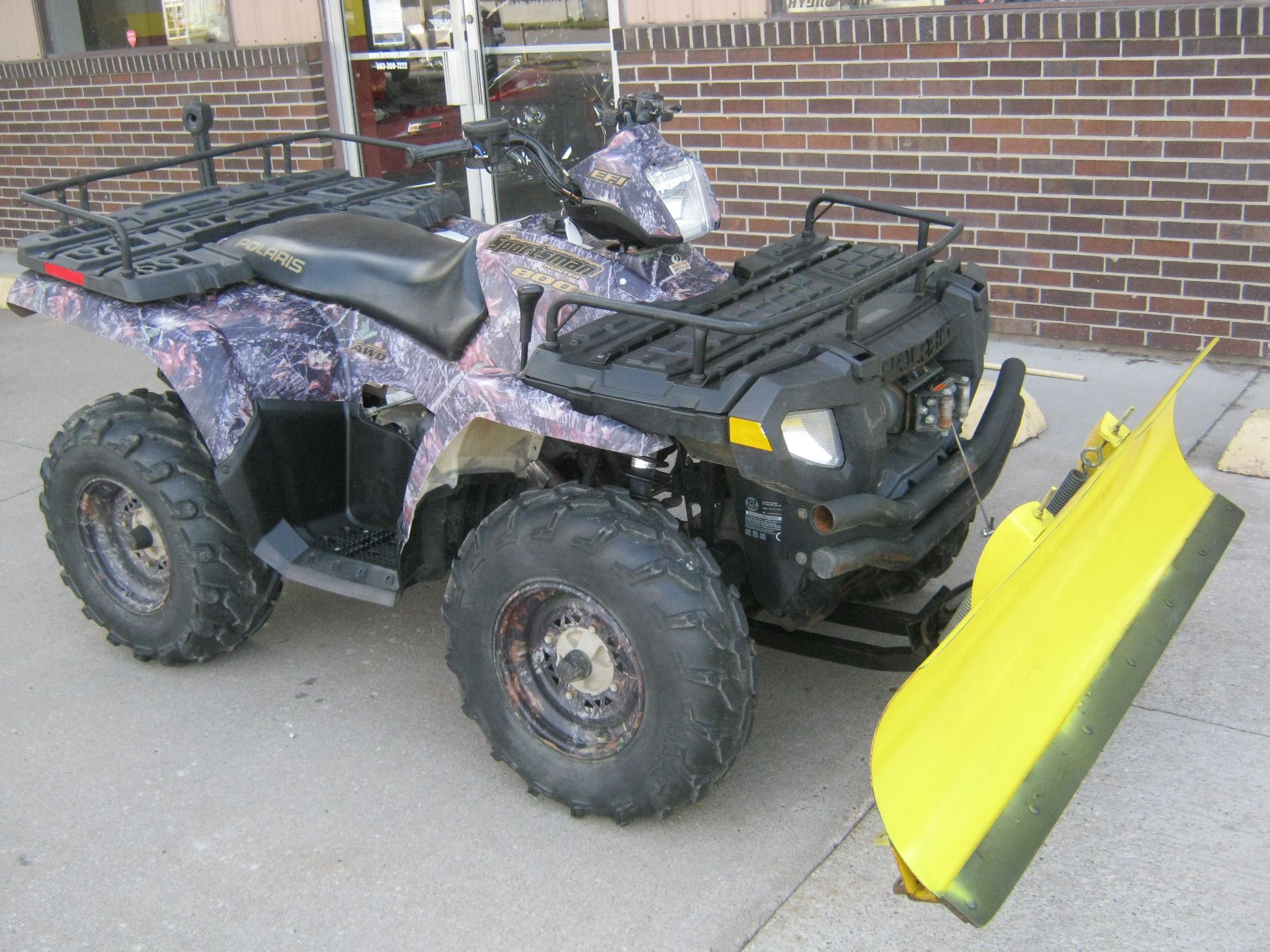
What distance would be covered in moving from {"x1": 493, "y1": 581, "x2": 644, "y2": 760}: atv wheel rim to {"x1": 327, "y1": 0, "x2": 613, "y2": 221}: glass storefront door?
471 centimetres

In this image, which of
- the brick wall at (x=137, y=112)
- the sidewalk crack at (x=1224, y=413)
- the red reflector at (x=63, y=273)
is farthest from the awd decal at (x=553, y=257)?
the brick wall at (x=137, y=112)

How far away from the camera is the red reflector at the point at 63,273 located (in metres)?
3.99

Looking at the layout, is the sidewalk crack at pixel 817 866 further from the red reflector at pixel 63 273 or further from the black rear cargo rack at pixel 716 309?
the red reflector at pixel 63 273

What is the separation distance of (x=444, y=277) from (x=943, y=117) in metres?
3.79

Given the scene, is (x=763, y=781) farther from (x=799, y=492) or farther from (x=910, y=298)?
(x=910, y=298)

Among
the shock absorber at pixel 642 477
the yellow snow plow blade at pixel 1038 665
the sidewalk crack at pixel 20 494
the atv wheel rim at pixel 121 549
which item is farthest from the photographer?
the sidewalk crack at pixel 20 494

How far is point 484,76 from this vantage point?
8.26 metres

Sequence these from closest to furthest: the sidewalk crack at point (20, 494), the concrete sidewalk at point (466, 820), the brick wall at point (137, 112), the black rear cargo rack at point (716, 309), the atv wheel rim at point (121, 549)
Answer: the black rear cargo rack at point (716, 309), the concrete sidewalk at point (466, 820), the atv wheel rim at point (121, 549), the sidewalk crack at point (20, 494), the brick wall at point (137, 112)

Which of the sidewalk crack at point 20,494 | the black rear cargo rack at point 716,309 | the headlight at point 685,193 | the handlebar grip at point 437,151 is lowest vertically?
the sidewalk crack at point 20,494

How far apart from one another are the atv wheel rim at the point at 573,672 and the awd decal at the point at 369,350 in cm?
93

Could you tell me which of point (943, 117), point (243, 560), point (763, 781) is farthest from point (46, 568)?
point (943, 117)

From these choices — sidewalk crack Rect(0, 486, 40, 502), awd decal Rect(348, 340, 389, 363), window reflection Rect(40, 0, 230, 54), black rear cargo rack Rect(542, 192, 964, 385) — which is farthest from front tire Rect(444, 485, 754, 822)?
window reflection Rect(40, 0, 230, 54)

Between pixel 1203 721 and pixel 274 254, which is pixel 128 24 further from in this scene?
pixel 1203 721

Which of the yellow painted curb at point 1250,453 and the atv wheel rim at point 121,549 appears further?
the yellow painted curb at point 1250,453
